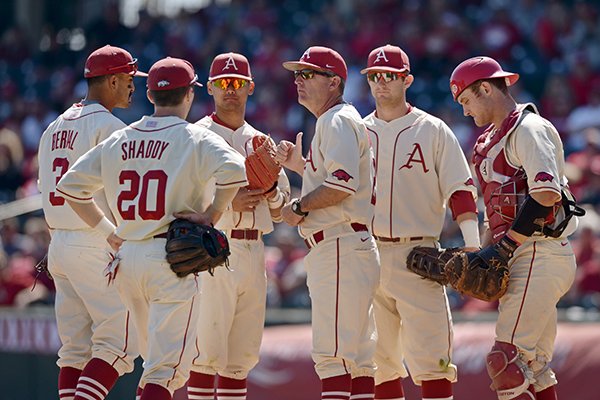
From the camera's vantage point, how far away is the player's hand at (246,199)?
7578 millimetres

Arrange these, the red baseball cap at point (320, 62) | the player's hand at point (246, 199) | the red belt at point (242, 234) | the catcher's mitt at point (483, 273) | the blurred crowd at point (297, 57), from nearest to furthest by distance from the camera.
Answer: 1. the catcher's mitt at point (483, 273)
2. the red baseball cap at point (320, 62)
3. the player's hand at point (246, 199)
4. the red belt at point (242, 234)
5. the blurred crowd at point (297, 57)

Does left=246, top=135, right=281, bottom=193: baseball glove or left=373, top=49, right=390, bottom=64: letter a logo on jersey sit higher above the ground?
left=373, top=49, right=390, bottom=64: letter a logo on jersey

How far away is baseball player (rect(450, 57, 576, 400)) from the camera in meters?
6.66

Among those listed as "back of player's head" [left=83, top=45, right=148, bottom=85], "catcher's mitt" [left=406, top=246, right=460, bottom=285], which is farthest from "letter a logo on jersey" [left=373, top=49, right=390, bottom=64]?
"back of player's head" [left=83, top=45, right=148, bottom=85]

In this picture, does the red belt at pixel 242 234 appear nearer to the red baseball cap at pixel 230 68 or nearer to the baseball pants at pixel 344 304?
the baseball pants at pixel 344 304

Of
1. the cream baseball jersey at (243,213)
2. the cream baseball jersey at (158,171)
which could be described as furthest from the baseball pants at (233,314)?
the cream baseball jersey at (158,171)

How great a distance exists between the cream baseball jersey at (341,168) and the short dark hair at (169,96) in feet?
2.87

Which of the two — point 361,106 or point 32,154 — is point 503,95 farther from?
point 32,154

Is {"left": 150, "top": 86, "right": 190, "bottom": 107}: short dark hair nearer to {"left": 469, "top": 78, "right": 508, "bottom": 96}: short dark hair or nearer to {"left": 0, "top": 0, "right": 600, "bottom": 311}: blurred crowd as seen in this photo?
{"left": 469, "top": 78, "right": 508, "bottom": 96}: short dark hair

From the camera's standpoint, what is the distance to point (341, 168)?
278 inches

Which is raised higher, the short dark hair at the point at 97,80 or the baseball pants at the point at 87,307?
the short dark hair at the point at 97,80

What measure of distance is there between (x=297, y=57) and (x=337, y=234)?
11.3 metres

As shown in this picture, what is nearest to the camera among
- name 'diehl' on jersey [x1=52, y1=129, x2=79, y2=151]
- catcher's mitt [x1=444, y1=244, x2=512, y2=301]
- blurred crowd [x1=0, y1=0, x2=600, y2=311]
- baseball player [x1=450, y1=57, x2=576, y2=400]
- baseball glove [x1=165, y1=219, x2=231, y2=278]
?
baseball glove [x1=165, y1=219, x2=231, y2=278]

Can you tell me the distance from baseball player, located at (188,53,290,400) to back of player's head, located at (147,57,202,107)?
811 millimetres
